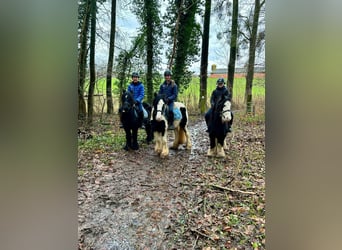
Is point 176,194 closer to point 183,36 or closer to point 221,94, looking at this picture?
point 221,94

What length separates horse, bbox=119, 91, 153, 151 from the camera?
1.57 meters

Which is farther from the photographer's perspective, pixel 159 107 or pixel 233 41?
pixel 159 107

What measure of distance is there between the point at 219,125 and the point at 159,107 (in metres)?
0.32

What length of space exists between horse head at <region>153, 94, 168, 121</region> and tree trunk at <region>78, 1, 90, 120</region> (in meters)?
0.35

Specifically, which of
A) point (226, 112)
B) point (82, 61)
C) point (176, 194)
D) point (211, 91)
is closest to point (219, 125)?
point (226, 112)

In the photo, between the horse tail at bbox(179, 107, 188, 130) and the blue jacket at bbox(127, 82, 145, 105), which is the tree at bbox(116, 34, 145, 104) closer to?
the blue jacket at bbox(127, 82, 145, 105)

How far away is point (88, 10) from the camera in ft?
4.90

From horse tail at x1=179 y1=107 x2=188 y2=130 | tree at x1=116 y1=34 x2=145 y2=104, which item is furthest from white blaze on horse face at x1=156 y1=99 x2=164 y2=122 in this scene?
tree at x1=116 y1=34 x2=145 y2=104

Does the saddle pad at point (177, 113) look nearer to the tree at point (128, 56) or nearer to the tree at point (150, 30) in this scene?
the tree at point (150, 30)

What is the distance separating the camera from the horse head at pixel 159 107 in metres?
1.53

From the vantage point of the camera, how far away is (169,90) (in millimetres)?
1520
